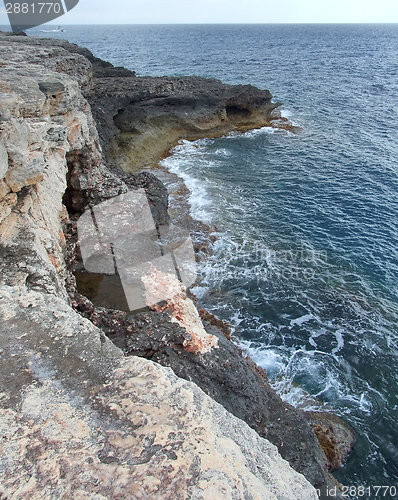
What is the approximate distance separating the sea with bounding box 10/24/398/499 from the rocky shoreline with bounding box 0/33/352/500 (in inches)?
71.3

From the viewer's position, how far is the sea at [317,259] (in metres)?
15.4

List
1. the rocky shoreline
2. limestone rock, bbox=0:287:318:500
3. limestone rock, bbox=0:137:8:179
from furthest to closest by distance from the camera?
1. limestone rock, bbox=0:137:8:179
2. the rocky shoreline
3. limestone rock, bbox=0:287:318:500

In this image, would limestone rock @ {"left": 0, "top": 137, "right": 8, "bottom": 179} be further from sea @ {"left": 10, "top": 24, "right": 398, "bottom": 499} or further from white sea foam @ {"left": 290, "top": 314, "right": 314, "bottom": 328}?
white sea foam @ {"left": 290, "top": 314, "right": 314, "bottom": 328}

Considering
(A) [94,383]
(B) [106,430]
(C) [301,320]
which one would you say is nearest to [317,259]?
(C) [301,320]

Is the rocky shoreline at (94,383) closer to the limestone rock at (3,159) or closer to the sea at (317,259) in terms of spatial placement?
the limestone rock at (3,159)

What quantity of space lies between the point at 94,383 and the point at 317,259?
19997mm

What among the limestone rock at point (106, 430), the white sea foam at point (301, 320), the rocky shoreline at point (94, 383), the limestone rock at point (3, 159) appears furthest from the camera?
the white sea foam at point (301, 320)

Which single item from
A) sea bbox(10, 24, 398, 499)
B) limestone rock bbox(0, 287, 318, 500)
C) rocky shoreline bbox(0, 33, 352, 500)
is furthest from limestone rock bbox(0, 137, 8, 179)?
sea bbox(10, 24, 398, 499)

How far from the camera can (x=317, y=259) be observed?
923 inches

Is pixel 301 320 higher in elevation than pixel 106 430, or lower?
lower

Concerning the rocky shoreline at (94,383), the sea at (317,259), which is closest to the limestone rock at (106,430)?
the rocky shoreline at (94,383)

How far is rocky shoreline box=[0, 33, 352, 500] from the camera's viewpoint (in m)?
5.34

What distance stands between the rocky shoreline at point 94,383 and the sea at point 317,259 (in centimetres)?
181

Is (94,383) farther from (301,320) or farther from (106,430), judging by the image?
(301,320)
